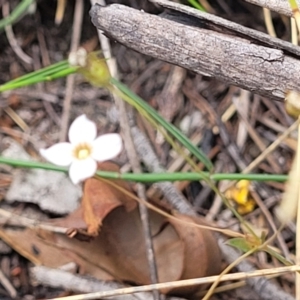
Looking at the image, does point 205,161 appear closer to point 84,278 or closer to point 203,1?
point 84,278

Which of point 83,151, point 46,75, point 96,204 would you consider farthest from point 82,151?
point 46,75

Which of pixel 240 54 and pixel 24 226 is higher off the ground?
pixel 240 54

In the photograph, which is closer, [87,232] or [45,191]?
[87,232]

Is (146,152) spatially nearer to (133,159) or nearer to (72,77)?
(133,159)

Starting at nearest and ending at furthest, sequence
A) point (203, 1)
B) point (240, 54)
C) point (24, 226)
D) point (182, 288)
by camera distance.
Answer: point (240, 54)
point (182, 288)
point (24, 226)
point (203, 1)

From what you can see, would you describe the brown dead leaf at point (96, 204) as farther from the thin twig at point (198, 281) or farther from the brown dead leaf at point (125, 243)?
the thin twig at point (198, 281)

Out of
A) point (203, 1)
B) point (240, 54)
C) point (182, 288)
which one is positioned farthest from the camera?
point (203, 1)

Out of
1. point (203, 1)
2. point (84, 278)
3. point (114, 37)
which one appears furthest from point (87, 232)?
point (203, 1)

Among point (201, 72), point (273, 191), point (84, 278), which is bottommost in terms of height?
point (84, 278)
